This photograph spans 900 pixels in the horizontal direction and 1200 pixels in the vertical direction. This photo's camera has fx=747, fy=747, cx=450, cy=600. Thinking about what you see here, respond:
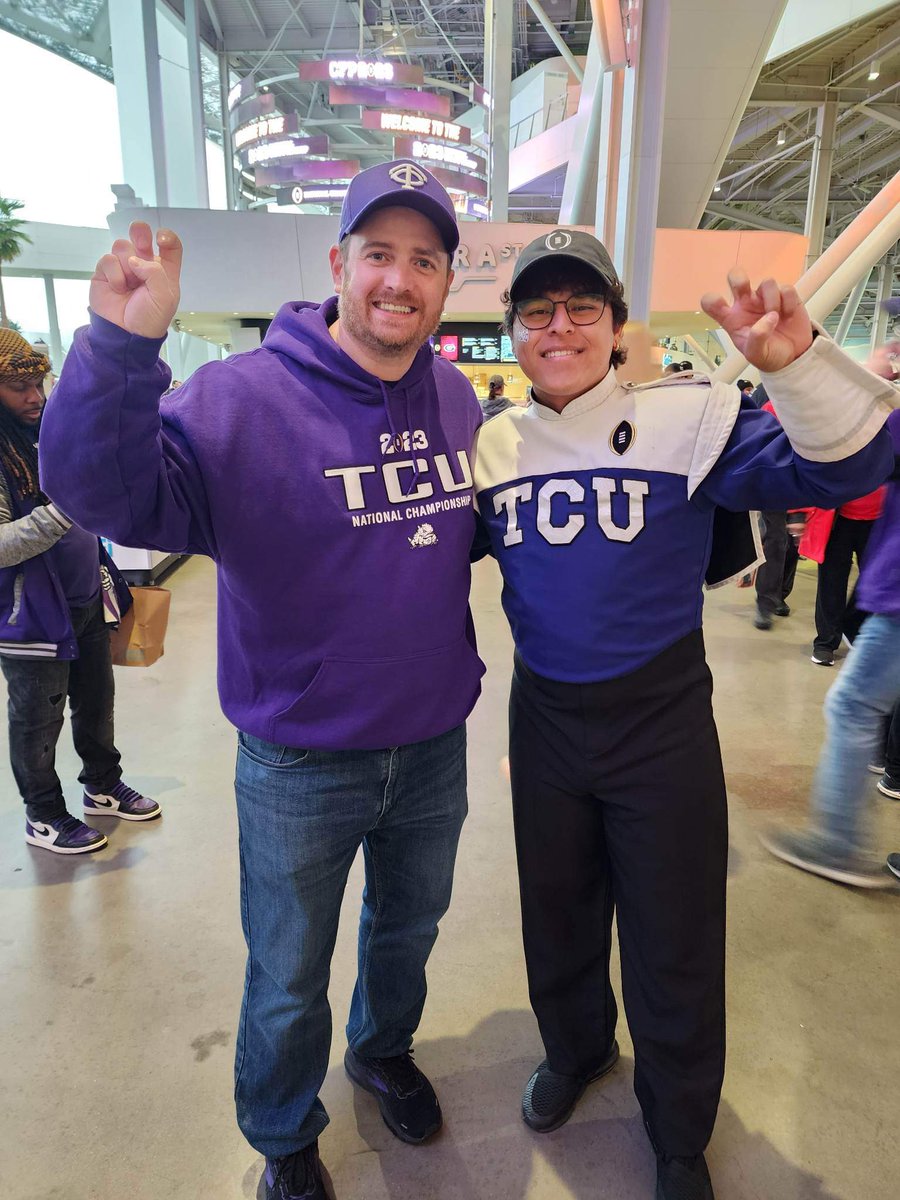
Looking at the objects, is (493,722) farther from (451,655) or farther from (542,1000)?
(451,655)

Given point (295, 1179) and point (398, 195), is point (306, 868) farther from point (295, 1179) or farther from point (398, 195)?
point (398, 195)

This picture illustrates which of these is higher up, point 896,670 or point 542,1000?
point 896,670

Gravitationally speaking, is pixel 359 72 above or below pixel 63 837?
above

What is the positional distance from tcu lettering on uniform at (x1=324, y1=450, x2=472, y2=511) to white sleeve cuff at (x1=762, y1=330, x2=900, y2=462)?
56 cm

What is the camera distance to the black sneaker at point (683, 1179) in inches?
57.7

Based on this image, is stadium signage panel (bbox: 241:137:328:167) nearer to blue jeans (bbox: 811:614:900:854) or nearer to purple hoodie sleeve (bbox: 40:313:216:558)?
blue jeans (bbox: 811:614:900:854)

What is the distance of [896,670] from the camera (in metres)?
2.39

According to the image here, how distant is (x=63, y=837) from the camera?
2752 millimetres

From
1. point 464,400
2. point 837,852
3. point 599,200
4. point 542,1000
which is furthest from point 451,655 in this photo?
point 599,200

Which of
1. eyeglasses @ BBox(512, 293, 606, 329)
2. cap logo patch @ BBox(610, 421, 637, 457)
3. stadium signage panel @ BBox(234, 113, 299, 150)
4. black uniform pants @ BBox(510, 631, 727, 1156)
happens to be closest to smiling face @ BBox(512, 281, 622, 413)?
eyeglasses @ BBox(512, 293, 606, 329)

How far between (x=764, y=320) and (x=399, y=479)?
62cm

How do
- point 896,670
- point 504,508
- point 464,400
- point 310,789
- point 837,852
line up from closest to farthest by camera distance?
point 310,789 → point 504,508 → point 464,400 → point 896,670 → point 837,852

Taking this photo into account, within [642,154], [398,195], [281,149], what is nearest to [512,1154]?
[398,195]

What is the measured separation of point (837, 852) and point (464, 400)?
208 cm
